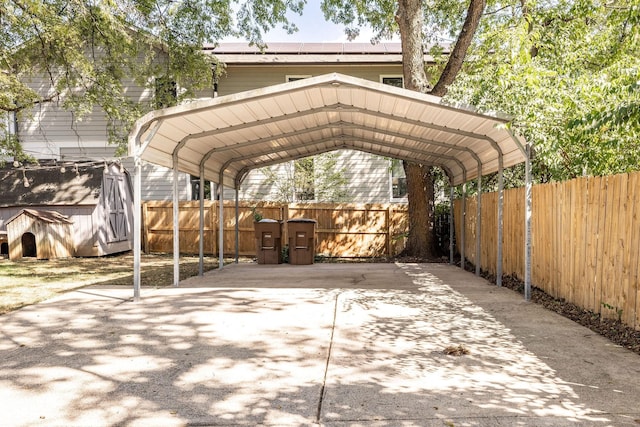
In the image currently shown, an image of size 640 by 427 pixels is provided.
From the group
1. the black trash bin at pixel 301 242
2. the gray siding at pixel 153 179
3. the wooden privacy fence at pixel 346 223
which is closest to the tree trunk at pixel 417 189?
the wooden privacy fence at pixel 346 223

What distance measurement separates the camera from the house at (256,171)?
1766 centimetres

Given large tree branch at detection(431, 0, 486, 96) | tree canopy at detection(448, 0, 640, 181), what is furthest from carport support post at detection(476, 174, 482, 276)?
large tree branch at detection(431, 0, 486, 96)

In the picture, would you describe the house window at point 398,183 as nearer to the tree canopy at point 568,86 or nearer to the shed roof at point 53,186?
the tree canopy at point 568,86

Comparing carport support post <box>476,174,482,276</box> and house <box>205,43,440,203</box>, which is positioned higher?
house <box>205,43,440,203</box>

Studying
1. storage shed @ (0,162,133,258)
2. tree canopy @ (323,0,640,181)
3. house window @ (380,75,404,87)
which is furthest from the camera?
house window @ (380,75,404,87)

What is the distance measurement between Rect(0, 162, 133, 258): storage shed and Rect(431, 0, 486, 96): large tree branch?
9.90 meters

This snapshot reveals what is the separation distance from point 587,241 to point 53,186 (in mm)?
14322

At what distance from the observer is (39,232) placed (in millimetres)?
14125

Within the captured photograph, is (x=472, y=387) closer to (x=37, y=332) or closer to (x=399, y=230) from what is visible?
(x=37, y=332)

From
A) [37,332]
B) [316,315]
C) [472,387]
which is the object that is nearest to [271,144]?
[316,315]

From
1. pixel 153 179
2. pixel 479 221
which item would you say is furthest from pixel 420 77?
pixel 153 179

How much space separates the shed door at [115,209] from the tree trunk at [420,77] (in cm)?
888

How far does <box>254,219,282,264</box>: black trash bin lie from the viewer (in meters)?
13.7

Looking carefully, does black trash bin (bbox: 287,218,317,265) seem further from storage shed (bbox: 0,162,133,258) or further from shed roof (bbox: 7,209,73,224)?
shed roof (bbox: 7,209,73,224)
